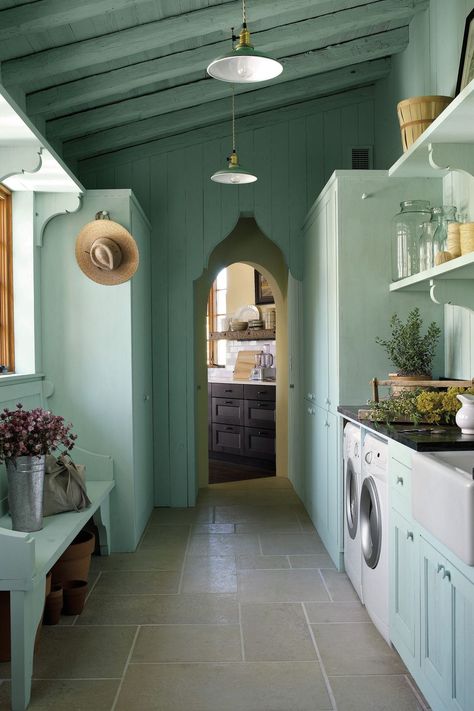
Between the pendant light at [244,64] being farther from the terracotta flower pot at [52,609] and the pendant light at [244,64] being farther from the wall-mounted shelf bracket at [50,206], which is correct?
the terracotta flower pot at [52,609]

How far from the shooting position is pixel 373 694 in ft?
8.32

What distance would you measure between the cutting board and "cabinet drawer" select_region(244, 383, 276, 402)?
0.46m

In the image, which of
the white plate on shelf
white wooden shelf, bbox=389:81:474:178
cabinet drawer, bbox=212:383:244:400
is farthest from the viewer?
the white plate on shelf

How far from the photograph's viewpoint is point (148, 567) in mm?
4059

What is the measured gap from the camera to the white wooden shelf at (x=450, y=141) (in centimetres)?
265

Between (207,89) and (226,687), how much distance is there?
141 inches

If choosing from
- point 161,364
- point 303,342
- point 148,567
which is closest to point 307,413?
point 303,342

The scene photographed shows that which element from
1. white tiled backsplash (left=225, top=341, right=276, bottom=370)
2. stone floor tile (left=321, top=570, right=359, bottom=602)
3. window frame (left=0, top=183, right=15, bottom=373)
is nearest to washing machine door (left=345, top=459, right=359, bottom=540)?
stone floor tile (left=321, top=570, right=359, bottom=602)

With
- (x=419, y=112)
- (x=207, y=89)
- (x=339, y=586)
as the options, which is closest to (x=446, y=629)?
(x=339, y=586)

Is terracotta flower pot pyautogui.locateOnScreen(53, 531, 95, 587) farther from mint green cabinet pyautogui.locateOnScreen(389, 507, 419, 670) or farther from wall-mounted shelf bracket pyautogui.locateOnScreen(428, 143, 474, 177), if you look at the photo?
wall-mounted shelf bracket pyautogui.locateOnScreen(428, 143, 474, 177)

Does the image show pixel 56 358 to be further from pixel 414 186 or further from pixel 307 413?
pixel 414 186

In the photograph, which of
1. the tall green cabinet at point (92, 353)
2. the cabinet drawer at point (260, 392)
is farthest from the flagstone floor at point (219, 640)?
the cabinet drawer at point (260, 392)

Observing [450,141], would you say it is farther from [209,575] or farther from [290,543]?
[290,543]

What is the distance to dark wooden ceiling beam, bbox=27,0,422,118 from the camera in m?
3.98
